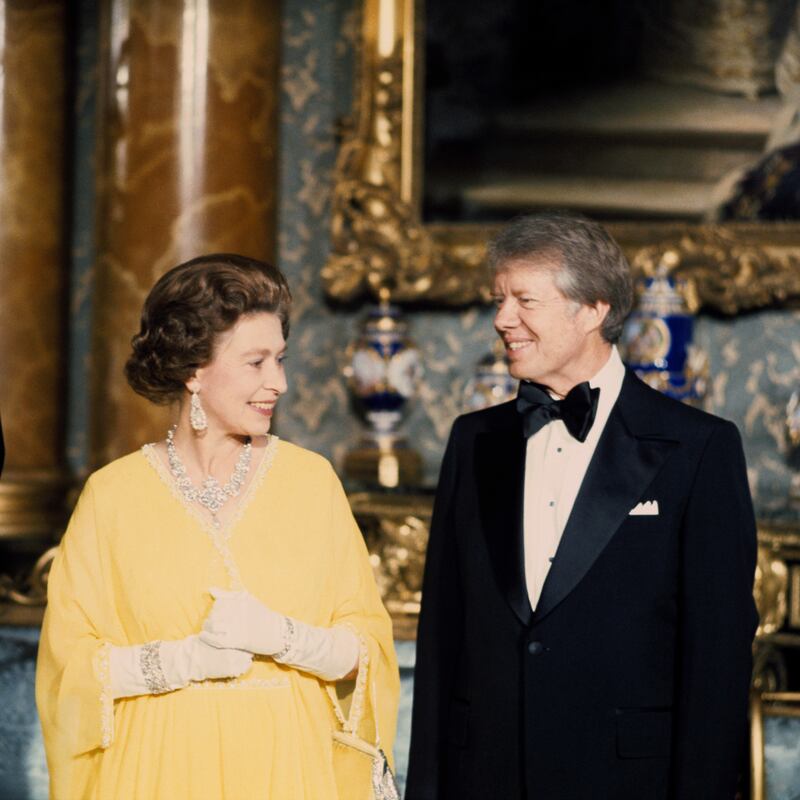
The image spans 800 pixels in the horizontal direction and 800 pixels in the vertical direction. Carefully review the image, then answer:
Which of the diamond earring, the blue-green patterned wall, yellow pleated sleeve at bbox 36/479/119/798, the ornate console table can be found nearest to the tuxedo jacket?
the diamond earring

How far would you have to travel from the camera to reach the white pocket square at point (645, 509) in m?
2.75

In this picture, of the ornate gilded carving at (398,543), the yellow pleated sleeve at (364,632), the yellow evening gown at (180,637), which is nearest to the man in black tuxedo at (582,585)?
the yellow pleated sleeve at (364,632)

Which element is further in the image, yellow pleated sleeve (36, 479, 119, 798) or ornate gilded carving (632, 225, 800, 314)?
ornate gilded carving (632, 225, 800, 314)

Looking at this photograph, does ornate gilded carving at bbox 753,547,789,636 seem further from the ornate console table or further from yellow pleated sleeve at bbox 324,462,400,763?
yellow pleated sleeve at bbox 324,462,400,763

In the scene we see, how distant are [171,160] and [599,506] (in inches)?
115

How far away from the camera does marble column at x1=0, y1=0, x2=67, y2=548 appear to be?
561cm

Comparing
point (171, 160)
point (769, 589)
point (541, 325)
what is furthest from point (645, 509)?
point (171, 160)

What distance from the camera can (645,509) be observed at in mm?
2758

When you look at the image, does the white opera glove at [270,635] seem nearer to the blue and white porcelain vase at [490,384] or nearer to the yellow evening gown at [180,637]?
the yellow evening gown at [180,637]

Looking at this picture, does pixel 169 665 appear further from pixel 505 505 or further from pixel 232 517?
pixel 505 505

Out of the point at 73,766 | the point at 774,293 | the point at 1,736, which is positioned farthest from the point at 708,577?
the point at 774,293

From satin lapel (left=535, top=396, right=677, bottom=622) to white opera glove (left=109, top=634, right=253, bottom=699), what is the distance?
1.87 ft

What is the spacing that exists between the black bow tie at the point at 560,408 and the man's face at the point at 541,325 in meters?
0.04

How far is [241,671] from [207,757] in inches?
6.7
